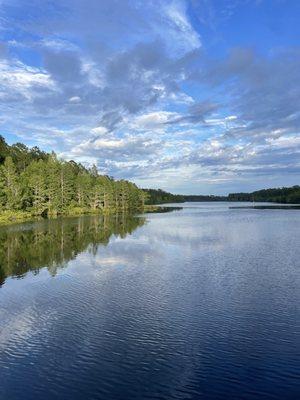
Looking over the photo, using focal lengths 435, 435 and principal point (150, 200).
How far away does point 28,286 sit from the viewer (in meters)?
27.9

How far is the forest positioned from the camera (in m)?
90.4

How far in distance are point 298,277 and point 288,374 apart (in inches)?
608

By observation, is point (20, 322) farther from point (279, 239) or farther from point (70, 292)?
point (279, 239)

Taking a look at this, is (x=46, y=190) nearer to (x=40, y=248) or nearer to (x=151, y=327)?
(x=40, y=248)

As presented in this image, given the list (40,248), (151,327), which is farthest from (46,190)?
(151,327)

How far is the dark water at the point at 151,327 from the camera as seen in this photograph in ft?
45.6

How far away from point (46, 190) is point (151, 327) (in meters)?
86.9

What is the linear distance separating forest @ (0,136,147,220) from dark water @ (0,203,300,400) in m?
55.3

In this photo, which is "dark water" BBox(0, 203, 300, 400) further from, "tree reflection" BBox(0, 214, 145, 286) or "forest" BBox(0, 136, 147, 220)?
"forest" BBox(0, 136, 147, 220)

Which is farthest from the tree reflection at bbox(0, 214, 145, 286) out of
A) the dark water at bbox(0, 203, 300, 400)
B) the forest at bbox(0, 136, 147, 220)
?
the forest at bbox(0, 136, 147, 220)

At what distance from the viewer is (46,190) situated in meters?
102

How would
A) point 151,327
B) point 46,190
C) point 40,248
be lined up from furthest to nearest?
point 46,190 < point 40,248 < point 151,327

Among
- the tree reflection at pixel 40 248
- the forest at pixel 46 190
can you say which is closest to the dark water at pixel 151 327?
the tree reflection at pixel 40 248

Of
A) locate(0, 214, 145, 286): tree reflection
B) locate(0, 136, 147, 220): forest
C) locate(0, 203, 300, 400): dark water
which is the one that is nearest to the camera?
locate(0, 203, 300, 400): dark water
